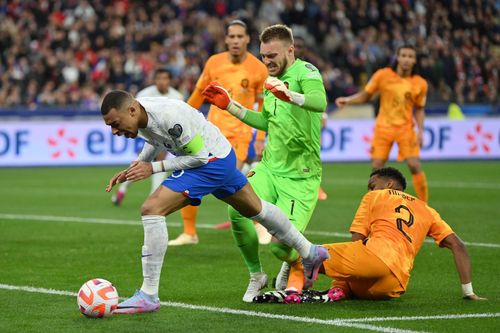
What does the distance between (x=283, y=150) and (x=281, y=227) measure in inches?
37.1

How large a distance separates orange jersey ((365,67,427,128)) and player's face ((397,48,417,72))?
0.22 m

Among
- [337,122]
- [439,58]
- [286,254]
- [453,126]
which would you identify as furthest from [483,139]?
[286,254]

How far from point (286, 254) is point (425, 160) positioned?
1870 centimetres

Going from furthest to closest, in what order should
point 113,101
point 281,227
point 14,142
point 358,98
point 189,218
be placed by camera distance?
point 14,142
point 358,98
point 189,218
point 281,227
point 113,101

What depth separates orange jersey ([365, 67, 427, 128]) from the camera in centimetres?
1550

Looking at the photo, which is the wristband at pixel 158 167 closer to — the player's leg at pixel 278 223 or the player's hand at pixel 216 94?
the player's leg at pixel 278 223

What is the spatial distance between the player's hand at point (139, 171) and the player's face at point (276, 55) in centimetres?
156

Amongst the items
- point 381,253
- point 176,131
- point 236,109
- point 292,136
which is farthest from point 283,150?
point 176,131

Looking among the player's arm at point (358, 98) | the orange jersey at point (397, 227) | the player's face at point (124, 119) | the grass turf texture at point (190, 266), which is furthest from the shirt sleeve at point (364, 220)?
the player's arm at point (358, 98)

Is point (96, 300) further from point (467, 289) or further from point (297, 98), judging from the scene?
point (467, 289)

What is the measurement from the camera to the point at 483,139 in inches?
1075

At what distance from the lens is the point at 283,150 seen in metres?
9.03

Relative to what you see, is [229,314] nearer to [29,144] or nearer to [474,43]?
[29,144]

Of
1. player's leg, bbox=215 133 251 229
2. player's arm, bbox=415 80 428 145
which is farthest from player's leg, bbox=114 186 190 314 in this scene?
player's arm, bbox=415 80 428 145
